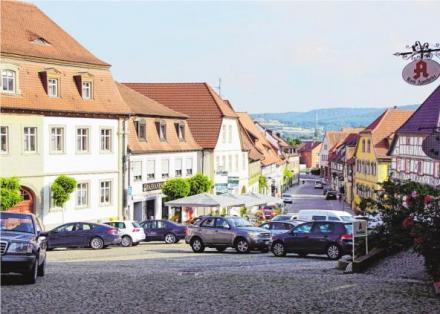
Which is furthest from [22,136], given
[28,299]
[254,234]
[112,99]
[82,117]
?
[28,299]

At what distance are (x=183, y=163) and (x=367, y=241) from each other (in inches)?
1604

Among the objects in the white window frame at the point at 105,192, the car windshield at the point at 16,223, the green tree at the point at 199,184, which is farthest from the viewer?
the green tree at the point at 199,184

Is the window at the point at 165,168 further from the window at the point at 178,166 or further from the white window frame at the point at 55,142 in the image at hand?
the white window frame at the point at 55,142

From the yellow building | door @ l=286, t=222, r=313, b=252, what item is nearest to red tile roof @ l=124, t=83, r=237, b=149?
the yellow building

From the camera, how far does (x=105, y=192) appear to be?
50156mm

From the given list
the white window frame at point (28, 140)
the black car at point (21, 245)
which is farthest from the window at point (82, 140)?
the black car at point (21, 245)

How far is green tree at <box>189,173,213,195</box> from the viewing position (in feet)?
194

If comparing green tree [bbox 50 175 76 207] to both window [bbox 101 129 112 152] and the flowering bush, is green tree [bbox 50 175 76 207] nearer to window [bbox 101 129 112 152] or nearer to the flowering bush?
window [bbox 101 129 112 152]

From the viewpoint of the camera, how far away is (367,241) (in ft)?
70.2

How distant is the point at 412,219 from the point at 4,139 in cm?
3194

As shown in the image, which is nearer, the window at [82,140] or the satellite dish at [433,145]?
the satellite dish at [433,145]

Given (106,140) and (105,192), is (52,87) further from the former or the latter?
(105,192)

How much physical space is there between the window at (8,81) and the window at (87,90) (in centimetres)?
574

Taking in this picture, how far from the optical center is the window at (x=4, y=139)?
4250cm
